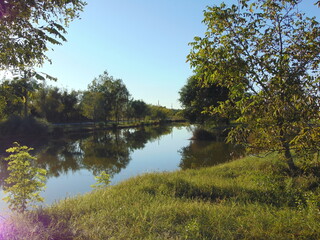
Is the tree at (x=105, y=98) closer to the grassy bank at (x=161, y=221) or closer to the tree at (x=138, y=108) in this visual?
the tree at (x=138, y=108)

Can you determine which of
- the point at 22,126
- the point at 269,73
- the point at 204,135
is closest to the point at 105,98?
the point at 22,126

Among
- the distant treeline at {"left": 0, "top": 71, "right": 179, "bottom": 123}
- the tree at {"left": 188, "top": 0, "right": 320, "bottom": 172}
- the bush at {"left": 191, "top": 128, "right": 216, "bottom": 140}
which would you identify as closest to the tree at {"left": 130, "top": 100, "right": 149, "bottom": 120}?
the distant treeline at {"left": 0, "top": 71, "right": 179, "bottom": 123}

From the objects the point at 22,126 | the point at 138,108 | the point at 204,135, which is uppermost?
the point at 138,108

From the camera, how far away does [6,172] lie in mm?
15086

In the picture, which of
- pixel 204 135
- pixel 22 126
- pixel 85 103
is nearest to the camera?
pixel 204 135

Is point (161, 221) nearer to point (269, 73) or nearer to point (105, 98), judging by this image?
point (269, 73)

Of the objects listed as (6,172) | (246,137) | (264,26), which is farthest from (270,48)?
(6,172)

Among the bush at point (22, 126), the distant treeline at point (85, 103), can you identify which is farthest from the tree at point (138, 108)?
the bush at point (22, 126)

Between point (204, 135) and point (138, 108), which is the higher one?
point (138, 108)

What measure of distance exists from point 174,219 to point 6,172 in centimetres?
1440

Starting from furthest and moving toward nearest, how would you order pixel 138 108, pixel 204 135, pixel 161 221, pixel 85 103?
1. pixel 138 108
2. pixel 85 103
3. pixel 204 135
4. pixel 161 221

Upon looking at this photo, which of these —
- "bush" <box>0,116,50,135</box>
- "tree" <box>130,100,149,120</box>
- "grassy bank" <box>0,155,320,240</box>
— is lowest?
"grassy bank" <box>0,155,320,240</box>

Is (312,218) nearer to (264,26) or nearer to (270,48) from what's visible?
(270,48)

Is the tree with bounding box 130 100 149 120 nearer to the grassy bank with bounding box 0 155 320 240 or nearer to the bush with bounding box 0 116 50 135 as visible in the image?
the bush with bounding box 0 116 50 135
